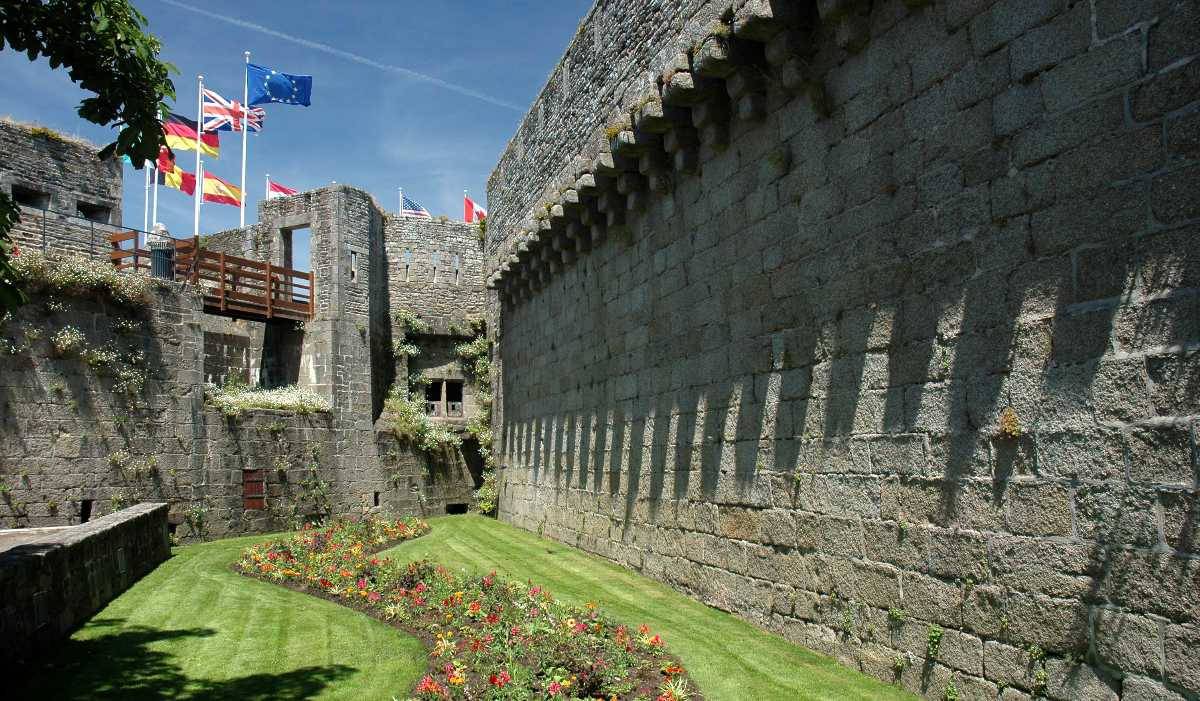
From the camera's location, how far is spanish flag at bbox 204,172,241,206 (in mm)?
27359

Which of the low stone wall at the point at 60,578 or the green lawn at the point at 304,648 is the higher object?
the low stone wall at the point at 60,578

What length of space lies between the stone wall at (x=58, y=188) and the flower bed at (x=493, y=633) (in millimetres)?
10472

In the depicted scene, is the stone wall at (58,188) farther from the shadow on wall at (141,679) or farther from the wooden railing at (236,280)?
the shadow on wall at (141,679)

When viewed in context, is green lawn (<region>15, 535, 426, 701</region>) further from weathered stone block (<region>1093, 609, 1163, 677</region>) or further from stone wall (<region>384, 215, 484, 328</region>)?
stone wall (<region>384, 215, 484, 328</region>)

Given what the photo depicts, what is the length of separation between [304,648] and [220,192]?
23.2 m

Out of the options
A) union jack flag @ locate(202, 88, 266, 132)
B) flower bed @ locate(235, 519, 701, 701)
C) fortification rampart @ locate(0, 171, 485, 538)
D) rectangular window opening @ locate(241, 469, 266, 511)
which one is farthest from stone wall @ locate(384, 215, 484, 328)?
flower bed @ locate(235, 519, 701, 701)

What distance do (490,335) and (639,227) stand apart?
11.4 m

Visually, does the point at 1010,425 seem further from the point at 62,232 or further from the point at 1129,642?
the point at 62,232

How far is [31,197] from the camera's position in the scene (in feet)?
65.7

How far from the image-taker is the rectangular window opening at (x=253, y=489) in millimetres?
17703

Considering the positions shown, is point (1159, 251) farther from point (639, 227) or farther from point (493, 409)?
point (493, 409)

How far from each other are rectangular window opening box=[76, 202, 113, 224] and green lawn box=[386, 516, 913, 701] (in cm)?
1320

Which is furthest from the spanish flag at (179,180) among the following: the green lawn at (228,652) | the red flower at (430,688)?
the red flower at (430,688)

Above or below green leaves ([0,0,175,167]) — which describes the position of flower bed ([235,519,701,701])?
below
